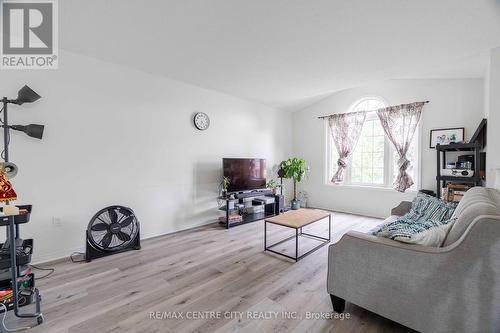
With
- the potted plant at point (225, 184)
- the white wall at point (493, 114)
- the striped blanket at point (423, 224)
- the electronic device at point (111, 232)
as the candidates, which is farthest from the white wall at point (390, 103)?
the electronic device at point (111, 232)

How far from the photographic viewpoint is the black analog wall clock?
3.60m

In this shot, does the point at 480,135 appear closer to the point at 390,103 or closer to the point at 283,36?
the point at 390,103

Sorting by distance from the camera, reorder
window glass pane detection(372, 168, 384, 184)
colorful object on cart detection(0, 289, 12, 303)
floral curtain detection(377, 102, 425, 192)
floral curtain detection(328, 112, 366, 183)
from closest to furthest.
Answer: colorful object on cart detection(0, 289, 12, 303) < floral curtain detection(377, 102, 425, 192) < window glass pane detection(372, 168, 384, 184) < floral curtain detection(328, 112, 366, 183)

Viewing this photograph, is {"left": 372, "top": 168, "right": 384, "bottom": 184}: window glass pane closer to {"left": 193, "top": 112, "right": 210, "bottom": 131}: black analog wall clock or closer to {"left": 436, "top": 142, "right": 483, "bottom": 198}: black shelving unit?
{"left": 436, "top": 142, "right": 483, "bottom": 198}: black shelving unit

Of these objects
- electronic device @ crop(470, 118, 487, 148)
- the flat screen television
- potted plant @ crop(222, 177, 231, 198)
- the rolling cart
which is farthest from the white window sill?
the rolling cart

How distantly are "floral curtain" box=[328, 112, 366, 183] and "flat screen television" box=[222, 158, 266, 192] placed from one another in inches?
68.3

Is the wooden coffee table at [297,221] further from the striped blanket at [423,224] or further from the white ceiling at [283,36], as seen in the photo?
the white ceiling at [283,36]

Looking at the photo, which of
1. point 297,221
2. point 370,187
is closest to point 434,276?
point 297,221

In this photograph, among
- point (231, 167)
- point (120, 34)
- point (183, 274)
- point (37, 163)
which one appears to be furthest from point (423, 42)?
point (37, 163)

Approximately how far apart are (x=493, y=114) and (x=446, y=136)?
96 cm

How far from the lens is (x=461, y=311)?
46.5 inches

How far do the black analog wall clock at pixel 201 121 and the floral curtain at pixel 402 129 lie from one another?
3292 millimetres

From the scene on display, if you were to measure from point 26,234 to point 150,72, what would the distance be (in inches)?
93.7

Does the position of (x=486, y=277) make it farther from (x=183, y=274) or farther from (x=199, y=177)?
(x=199, y=177)
